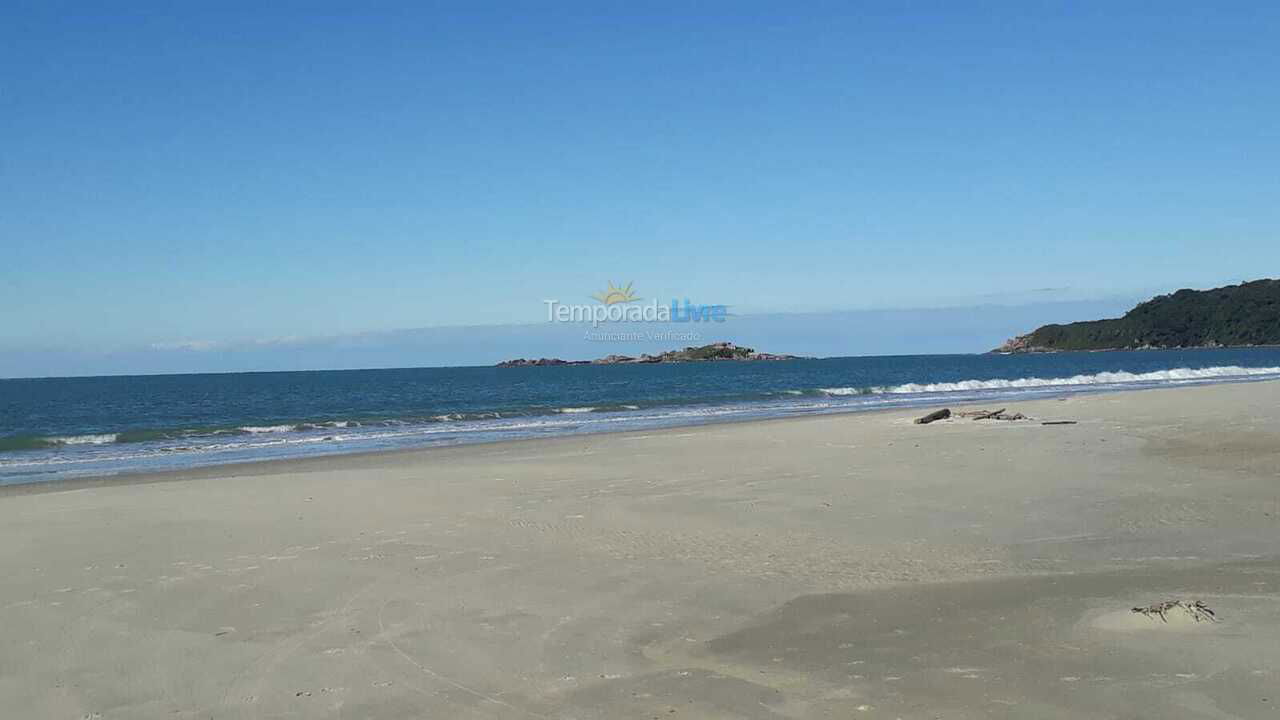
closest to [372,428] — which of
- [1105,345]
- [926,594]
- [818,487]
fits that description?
[818,487]

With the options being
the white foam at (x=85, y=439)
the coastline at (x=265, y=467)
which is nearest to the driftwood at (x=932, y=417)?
the coastline at (x=265, y=467)

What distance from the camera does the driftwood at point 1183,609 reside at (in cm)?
576

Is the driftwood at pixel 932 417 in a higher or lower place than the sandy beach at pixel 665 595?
higher

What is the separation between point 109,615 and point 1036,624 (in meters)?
6.67

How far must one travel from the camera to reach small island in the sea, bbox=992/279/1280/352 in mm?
161875

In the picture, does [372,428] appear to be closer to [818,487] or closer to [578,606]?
[818,487]

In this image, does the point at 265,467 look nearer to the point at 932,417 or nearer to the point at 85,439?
the point at 85,439

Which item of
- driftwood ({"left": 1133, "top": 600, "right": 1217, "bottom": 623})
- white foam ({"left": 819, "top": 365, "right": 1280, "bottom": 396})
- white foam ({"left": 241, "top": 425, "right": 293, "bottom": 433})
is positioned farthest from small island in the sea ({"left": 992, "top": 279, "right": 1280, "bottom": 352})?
driftwood ({"left": 1133, "top": 600, "right": 1217, "bottom": 623})

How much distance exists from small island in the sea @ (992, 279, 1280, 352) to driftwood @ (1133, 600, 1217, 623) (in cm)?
18647

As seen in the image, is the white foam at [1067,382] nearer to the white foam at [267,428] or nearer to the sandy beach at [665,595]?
the white foam at [267,428]

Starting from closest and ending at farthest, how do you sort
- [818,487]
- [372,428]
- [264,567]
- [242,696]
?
[242,696], [264,567], [818,487], [372,428]

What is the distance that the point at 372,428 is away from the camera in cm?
3072

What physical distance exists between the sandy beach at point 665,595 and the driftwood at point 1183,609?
0.11 metres

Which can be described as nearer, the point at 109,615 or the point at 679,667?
the point at 679,667
